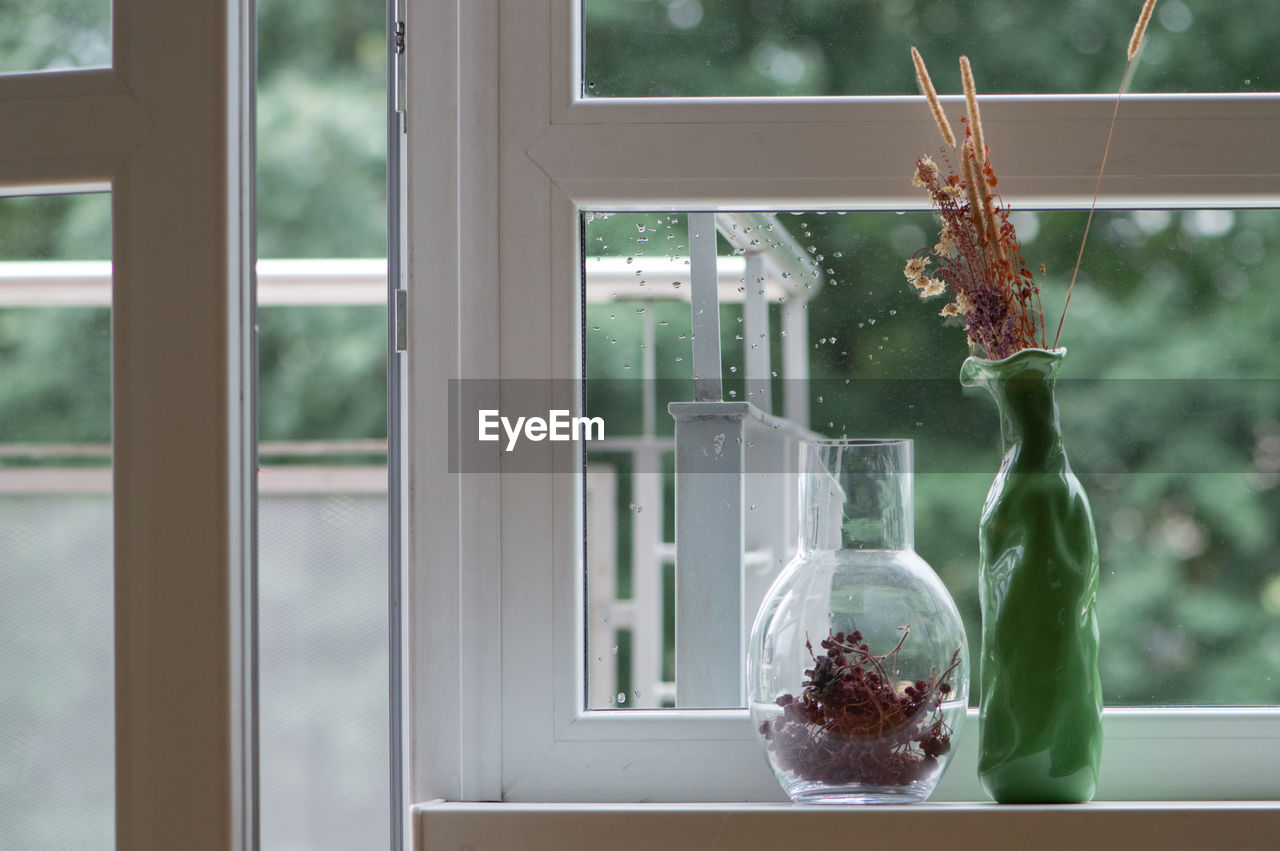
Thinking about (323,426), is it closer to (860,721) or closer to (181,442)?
(181,442)

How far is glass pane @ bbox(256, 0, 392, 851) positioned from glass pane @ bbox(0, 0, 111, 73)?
0.14 meters

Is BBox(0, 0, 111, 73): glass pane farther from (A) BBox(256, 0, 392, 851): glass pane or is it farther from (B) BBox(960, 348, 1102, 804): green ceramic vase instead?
(B) BBox(960, 348, 1102, 804): green ceramic vase

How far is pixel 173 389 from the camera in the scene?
96cm

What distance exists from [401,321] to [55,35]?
0.41m

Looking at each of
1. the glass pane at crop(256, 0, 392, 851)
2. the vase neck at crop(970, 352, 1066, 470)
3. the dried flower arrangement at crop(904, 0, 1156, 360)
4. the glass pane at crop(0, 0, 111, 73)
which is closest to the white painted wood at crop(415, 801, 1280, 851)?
the glass pane at crop(256, 0, 392, 851)

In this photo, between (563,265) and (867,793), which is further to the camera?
(563,265)

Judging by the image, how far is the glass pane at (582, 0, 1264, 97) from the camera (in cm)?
110

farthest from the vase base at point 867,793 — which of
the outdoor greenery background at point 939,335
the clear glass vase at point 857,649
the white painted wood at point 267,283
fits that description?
the white painted wood at point 267,283

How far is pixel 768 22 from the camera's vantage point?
1.11 metres

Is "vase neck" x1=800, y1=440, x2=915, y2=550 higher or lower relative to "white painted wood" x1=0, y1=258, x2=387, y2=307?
lower

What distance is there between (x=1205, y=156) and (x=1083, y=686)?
1.76ft

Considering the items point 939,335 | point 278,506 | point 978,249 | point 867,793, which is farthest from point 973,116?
point 278,506

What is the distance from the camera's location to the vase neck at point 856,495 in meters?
0.96

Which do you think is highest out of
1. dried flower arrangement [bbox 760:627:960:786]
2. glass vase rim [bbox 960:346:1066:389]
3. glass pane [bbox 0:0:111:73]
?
glass pane [bbox 0:0:111:73]
